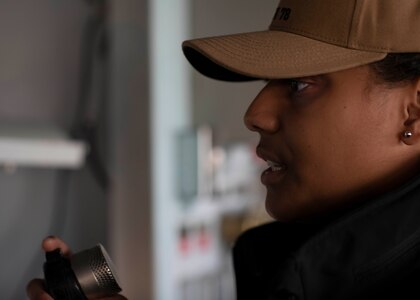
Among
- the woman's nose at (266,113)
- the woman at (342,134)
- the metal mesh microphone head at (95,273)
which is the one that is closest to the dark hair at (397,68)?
the woman at (342,134)

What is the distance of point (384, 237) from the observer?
67 cm

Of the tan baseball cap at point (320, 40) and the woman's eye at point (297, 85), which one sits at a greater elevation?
the tan baseball cap at point (320, 40)

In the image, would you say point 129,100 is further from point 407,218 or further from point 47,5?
point 407,218

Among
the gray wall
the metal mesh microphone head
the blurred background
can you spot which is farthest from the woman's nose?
the gray wall

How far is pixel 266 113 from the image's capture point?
2.40 ft

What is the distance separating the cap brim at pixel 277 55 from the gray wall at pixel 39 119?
78cm

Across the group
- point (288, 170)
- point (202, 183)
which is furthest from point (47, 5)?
point (288, 170)

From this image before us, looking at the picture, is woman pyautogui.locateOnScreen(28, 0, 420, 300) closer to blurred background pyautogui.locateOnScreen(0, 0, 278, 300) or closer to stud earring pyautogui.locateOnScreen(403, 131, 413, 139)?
stud earring pyautogui.locateOnScreen(403, 131, 413, 139)

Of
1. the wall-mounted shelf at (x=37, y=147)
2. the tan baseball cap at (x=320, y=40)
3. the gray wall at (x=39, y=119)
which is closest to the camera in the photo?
the tan baseball cap at (x=320, y=40)

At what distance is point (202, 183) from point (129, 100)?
35 centimetres

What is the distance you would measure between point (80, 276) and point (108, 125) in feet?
2.83

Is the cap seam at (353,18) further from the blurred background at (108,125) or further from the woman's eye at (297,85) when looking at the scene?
the blurred background at (108,125)

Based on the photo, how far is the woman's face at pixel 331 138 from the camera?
685 millimetres

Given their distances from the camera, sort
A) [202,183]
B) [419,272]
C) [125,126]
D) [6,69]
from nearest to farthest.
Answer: [419,272] < [6,69] < [125,126] < [202,183]
